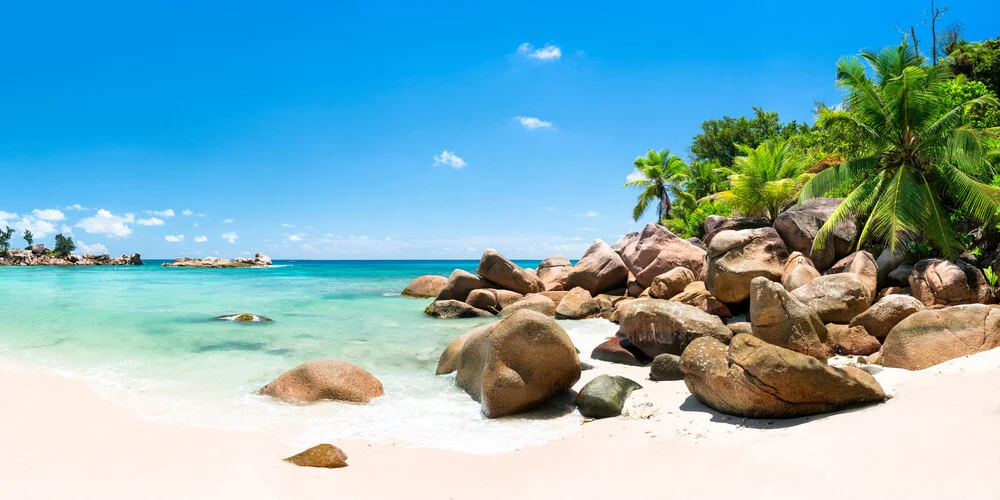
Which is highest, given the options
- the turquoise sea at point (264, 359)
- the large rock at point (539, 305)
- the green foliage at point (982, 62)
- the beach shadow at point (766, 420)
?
the green foliage at point (982, 62)

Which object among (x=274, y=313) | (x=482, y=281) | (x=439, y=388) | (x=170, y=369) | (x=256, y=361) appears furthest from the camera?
(x=482, y=281)

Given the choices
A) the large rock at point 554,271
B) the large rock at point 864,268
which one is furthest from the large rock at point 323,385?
the large rock at point 554,271

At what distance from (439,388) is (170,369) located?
575 cm

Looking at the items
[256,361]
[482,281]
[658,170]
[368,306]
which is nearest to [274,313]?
[368,306]

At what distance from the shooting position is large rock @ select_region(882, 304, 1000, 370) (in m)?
7.27

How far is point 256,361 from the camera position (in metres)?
11.6

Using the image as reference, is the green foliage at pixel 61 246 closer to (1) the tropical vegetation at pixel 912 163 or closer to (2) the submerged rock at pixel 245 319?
(2) the submerged rock at pixel 245 319

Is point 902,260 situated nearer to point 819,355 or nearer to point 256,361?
point 819,355

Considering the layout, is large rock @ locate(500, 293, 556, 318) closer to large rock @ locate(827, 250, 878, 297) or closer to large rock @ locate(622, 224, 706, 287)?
large rock @ locate(622, 224, 706, 287)

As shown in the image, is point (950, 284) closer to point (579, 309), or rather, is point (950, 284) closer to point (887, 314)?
point (887, 314)

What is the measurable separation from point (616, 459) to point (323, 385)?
4.99m

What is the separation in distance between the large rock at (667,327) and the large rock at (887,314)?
250 cm

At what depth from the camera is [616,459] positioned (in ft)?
18.2

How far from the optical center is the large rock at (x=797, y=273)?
13.2 meters
